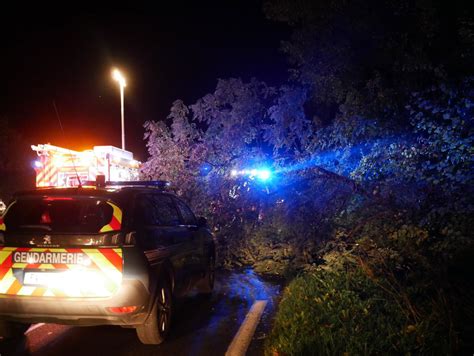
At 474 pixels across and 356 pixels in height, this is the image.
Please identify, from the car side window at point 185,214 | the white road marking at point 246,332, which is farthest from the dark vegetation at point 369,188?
the car side window at point 185,214

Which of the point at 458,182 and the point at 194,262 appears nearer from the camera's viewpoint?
the point at 458,182

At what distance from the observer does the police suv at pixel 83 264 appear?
14.5 feet

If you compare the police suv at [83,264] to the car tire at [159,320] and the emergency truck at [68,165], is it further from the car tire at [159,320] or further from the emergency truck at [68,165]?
the emergency truck at [68,165]

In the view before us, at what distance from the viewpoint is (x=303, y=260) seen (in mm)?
8711

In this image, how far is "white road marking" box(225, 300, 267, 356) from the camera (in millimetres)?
4867

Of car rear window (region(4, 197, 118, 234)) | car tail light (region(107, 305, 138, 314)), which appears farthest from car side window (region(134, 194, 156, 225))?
car tail light (region(107, 305, 138, 314))

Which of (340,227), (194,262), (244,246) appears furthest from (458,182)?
(244,246)

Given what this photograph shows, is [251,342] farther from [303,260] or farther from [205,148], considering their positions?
[205,148]

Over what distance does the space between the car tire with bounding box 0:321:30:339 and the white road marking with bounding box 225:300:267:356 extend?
2358mm

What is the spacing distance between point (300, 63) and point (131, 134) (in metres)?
30.1

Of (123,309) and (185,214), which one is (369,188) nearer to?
(185,214)

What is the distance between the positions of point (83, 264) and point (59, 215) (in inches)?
41.0

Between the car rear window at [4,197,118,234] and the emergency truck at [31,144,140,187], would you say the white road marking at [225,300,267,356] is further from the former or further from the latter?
the emergency truck at [31,144,140,187]

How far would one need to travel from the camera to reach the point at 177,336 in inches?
209
